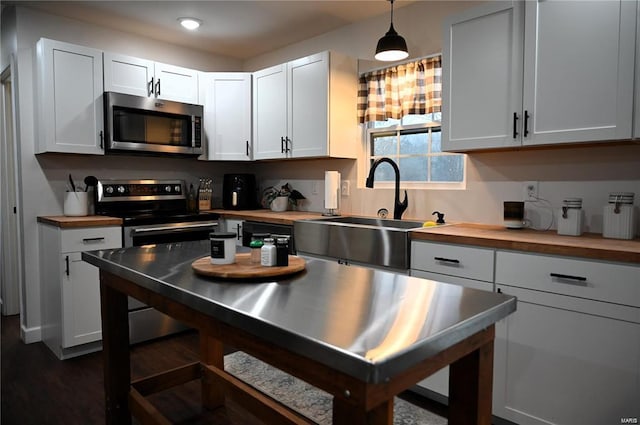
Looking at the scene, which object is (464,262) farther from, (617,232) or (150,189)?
(150,189)

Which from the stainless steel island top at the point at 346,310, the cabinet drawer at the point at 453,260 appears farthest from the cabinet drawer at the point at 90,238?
the cabinet drawer at the point at 453,260

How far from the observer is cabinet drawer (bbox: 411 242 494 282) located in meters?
2.07

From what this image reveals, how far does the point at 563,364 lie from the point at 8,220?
4.42 metres

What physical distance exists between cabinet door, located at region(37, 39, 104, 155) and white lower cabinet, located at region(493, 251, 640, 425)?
2992mm

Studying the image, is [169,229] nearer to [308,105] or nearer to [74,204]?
[74,204]

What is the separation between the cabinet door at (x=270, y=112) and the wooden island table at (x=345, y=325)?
2099 mm

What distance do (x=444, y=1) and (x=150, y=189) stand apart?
2780mm

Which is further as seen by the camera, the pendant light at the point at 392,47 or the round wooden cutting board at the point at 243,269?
the pendant light at the point at 392,47

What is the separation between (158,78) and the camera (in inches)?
142

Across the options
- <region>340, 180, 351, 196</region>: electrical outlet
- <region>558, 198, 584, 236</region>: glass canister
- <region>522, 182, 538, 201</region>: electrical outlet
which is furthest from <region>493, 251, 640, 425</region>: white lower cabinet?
<region>340, 180, 351, 196</region>: electrical outlet

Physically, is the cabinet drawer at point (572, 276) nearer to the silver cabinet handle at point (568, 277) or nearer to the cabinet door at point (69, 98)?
the silver cabinet handle at point (568, 277)

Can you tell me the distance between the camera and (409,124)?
320 cm

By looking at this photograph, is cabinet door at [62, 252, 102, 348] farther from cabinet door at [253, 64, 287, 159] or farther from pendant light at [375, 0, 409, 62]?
pendant light at [375, 0, 409, 62]

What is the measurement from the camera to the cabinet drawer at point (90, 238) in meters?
2.86
